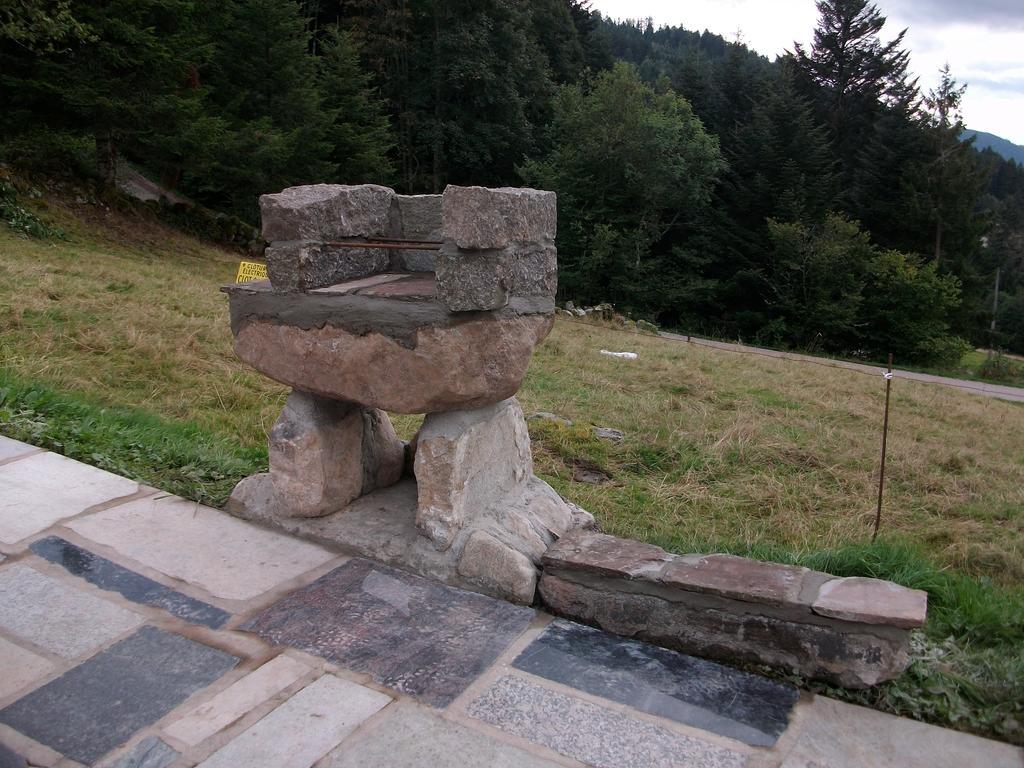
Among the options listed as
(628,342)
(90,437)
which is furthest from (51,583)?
(628,342)

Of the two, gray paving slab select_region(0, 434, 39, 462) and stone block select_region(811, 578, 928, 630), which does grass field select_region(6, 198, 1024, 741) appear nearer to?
gray paving slab select_region(0, 434, 39, 462)

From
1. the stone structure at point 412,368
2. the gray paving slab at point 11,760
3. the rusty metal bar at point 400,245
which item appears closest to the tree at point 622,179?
the stone structure at point 412,368

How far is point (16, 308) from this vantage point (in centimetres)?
711

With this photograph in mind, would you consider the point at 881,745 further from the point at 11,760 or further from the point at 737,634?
the point at 11,760

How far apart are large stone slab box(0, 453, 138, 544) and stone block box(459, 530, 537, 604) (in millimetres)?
1772

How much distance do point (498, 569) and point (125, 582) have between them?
1433 millimetres

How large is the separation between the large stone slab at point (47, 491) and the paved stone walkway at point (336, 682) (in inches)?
2.3

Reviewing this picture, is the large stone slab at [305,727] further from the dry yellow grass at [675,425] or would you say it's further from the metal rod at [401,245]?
the dry yellow grass at [675,425]

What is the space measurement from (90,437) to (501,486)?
7.94ft

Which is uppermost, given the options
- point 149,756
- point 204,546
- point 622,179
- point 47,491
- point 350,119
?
point 350,119

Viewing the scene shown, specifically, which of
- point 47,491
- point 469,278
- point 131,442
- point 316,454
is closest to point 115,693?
point 316,454

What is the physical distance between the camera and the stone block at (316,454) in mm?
3529

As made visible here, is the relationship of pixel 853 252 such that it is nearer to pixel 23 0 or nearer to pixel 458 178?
pixel 458 178

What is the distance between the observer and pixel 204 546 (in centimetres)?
347
